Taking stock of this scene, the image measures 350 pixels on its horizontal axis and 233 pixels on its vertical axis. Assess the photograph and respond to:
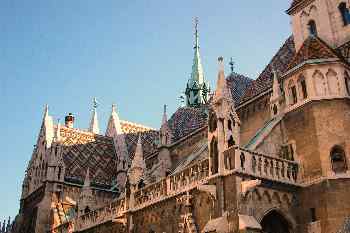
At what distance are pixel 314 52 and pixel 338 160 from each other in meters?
4.36

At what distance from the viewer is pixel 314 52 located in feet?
54.9

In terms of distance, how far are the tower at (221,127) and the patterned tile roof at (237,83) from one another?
1199 cm

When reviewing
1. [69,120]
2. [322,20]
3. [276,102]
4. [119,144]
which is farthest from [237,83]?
[69,120]

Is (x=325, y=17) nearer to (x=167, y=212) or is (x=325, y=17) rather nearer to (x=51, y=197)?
(x=167, y=212)

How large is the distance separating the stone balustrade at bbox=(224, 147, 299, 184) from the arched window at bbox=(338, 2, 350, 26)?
280 inches

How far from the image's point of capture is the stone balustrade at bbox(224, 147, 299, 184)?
13.3 m

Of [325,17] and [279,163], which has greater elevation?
[325,17]

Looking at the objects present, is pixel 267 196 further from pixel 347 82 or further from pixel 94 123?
pixel 94 123

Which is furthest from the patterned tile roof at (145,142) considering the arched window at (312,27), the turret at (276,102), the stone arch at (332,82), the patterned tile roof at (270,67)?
the stone arch at (332,82)

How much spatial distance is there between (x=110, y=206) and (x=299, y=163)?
31.7 feet

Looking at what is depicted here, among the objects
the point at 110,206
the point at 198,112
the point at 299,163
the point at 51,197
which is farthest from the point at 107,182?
the point at 299,163

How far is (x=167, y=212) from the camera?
55.0 ft

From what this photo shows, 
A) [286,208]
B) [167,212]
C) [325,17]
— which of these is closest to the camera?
[286,208]

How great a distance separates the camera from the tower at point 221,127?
1391 cm
